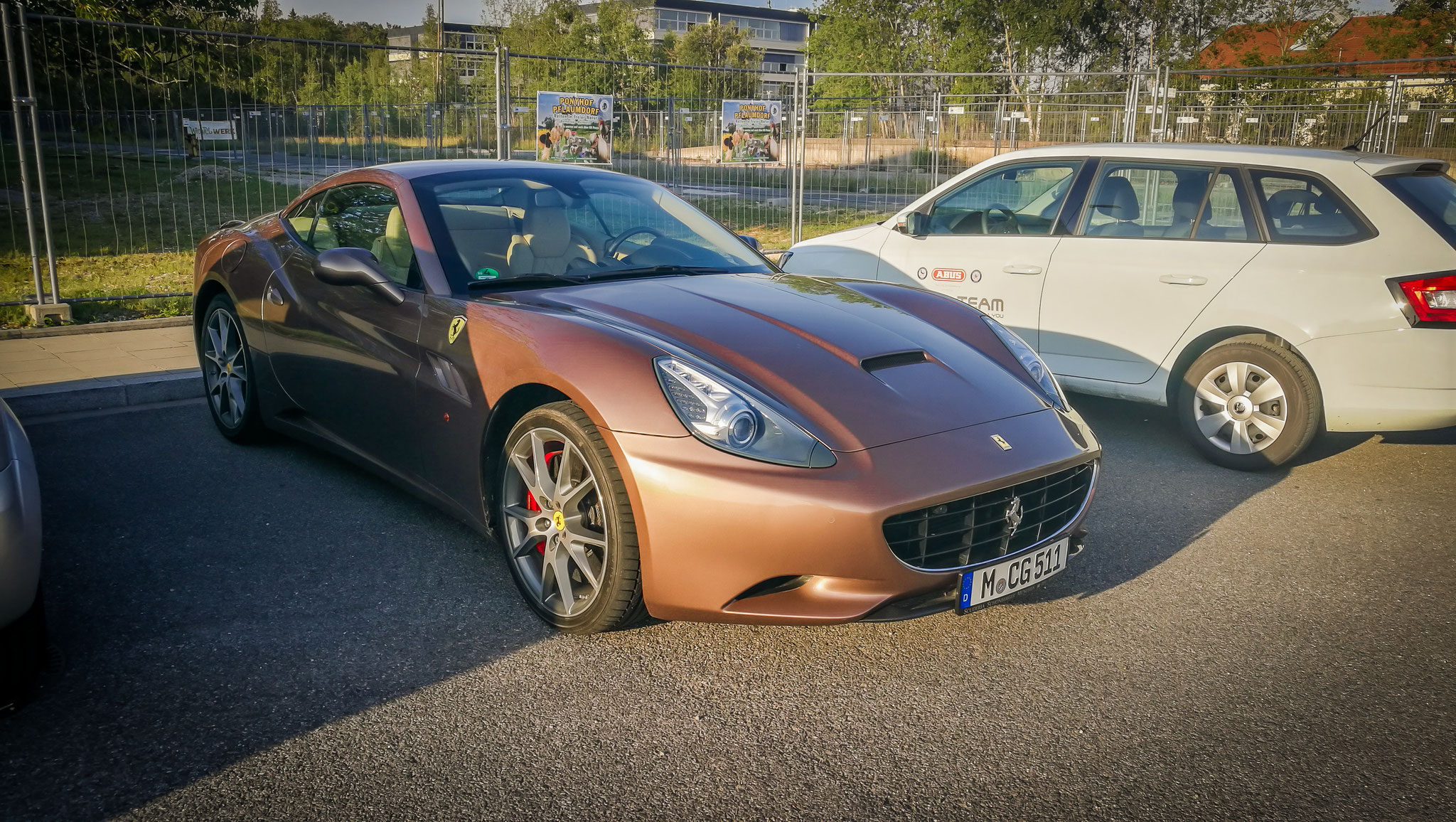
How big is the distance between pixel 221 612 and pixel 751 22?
104882mm

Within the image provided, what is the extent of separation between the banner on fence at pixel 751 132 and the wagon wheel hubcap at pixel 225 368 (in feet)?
25.6

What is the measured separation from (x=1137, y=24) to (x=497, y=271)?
5959 cm

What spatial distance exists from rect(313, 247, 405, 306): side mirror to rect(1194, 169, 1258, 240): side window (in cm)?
432

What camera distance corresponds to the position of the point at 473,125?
41.8ft

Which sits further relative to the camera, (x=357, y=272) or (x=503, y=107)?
(x=503, y=107)

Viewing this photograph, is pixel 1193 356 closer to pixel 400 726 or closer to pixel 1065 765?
pixel 1065 765

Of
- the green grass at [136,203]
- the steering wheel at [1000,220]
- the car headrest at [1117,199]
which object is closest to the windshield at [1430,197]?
the car headrest at [1117,199]

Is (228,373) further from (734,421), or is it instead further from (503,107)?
(503,107)

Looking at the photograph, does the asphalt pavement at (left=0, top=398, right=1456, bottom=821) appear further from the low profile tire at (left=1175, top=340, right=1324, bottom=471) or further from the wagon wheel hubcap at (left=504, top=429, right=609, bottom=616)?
the low profile tire at (left=1175, top=340, right=1324, bottom=471)

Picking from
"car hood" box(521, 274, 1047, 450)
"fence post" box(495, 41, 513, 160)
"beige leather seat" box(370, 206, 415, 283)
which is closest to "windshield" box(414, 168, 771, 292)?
"beige leather seat" box(370, 206, 415, 283)

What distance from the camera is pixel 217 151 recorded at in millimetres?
10758

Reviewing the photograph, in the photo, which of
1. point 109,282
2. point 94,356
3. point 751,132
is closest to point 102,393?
point 94,356

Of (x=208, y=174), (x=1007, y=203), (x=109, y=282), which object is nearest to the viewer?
(x=1007, y=203)

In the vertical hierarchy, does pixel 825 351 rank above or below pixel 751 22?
below
